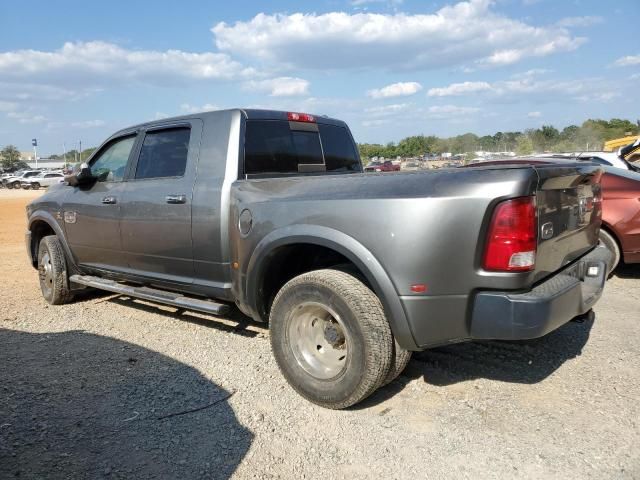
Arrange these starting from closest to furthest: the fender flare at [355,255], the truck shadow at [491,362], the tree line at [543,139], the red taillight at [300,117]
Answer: the fender flare at [355,255]
the truck shadow at [491,362]
the red taillight at [300,117]
the tree line at [543,139]

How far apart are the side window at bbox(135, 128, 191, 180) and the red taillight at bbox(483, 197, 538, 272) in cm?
265

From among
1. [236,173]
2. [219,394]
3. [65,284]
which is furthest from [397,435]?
[65,284]

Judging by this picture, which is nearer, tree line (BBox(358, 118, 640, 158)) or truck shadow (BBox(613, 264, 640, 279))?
truck shadow (BBox(613, 264, 640, 279))

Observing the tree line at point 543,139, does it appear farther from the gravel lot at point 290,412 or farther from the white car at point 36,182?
the gravel lot at point 290,412

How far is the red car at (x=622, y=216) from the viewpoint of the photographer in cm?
594

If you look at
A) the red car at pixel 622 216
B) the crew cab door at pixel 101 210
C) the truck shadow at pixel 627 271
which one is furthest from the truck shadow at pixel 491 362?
the crew cab door at pixel 101 210

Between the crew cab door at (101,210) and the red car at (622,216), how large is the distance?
428 centimetres

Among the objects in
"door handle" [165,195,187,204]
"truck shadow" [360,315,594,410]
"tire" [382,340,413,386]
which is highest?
"door handle" [165,195,187,204]

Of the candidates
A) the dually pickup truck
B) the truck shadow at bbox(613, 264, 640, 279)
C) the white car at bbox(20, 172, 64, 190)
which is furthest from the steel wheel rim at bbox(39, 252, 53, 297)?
the white car at bbox(20, 172, 64, 190)

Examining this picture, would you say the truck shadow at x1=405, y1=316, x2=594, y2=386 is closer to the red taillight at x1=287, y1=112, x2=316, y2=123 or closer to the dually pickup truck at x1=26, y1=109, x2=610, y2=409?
the dually pickup truck at x1=26, y1=109, x2=610, y2=409

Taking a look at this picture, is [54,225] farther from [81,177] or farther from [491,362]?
[491,362]

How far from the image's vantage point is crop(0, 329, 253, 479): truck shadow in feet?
8.75

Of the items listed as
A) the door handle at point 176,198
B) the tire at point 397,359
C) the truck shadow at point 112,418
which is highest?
the door handle at point 176,198

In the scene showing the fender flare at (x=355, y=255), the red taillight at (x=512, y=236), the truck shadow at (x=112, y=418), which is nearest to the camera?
the red taillight at (x=512, y=236)
